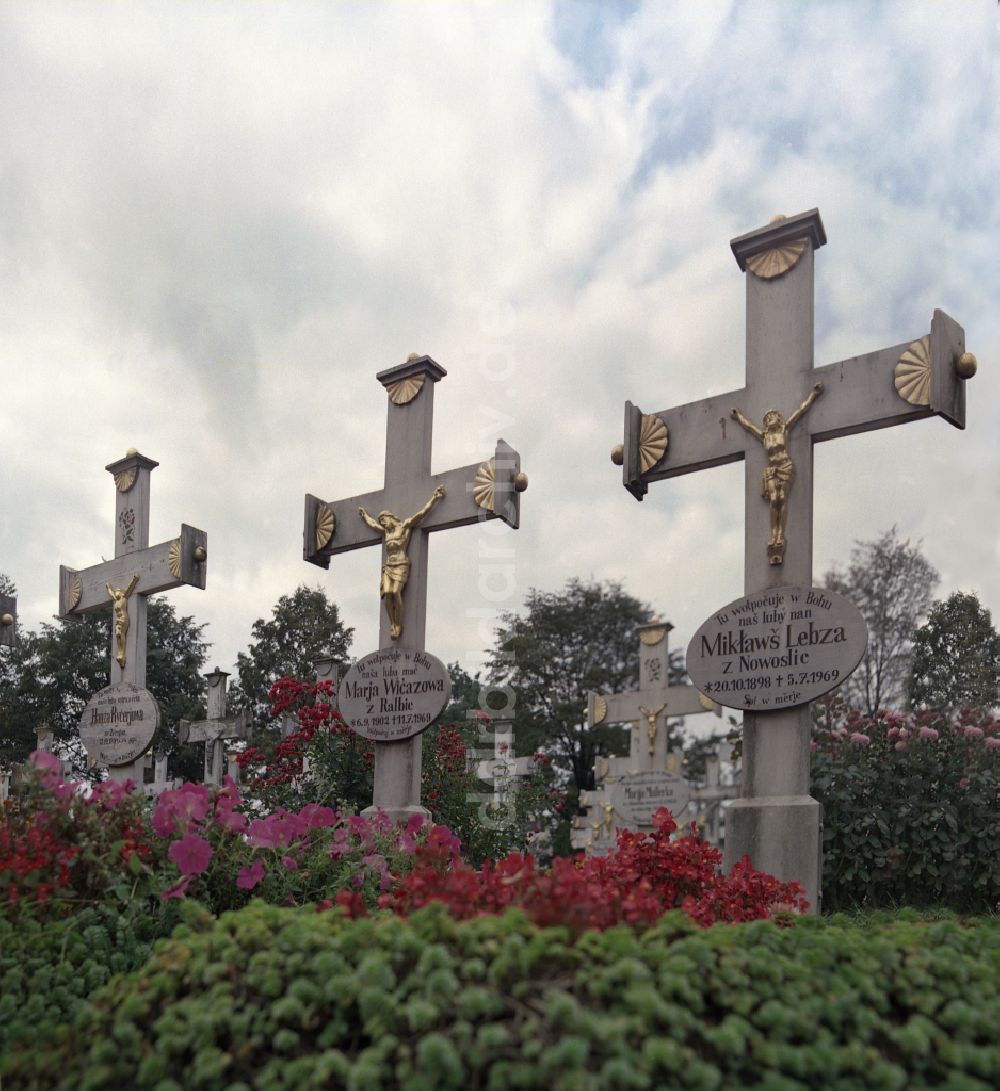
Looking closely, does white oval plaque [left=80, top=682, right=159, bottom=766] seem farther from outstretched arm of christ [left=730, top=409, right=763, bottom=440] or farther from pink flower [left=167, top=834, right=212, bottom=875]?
pink flower [left=167, top=834, right=212, bottom=875]

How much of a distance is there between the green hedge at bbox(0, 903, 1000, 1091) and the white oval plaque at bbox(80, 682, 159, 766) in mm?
8338

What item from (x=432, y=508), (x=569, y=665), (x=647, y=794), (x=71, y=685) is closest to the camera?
(x=432, y=508)

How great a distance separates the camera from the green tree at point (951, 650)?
21312mm

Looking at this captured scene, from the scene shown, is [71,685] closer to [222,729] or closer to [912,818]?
[222,729]

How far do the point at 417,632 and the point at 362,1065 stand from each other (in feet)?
22.2

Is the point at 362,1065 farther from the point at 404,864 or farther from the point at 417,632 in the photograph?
the point at 417,632

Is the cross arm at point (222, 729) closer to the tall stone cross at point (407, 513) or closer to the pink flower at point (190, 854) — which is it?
the tall stone cross at point (407, 513)

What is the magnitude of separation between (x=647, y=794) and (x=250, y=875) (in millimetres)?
10257

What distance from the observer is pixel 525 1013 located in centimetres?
222

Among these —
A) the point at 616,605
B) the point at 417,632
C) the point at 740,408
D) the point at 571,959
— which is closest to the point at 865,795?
the point at 740,408

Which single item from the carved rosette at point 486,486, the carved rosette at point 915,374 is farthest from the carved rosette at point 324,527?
the carved rosette at point 915,374

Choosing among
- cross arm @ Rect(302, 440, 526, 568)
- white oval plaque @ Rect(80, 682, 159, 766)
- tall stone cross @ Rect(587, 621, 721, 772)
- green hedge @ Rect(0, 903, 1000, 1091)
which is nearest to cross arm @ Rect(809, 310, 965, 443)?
cross arm @ Rect(302, 440, 526, 568)

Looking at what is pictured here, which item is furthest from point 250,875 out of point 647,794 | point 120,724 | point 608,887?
point 647,794

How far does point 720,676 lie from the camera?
6762 millimetres
